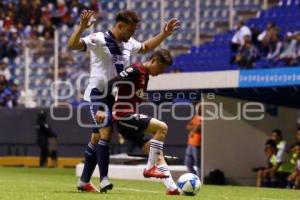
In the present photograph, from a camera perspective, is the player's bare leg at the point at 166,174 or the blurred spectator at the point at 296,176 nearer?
the player's bare leg at the point at 166,174

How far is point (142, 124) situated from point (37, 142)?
1695 centimetres

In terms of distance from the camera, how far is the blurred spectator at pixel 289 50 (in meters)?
22.5

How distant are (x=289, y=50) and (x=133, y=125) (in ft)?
39.4

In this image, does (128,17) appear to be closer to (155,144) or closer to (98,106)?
(98,106)

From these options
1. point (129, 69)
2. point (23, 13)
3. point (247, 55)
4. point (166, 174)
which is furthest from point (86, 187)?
point (23, 13)

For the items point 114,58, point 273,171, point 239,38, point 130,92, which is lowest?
point 273,171

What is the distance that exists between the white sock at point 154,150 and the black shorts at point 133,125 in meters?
0.20

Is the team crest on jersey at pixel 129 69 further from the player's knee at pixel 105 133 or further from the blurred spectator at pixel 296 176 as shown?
the blurred spectator at pixel 296 176

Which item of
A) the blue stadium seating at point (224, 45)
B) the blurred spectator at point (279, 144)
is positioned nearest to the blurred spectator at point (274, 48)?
the blue stadium seating at point (224, 45)

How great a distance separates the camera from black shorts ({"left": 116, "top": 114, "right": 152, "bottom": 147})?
1145 centimetres

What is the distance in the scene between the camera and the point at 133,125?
37.7 feet

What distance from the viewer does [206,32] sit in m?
28.4

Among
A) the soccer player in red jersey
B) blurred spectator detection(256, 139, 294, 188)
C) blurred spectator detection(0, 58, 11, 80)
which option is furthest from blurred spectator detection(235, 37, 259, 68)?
the soccer player in red jersey

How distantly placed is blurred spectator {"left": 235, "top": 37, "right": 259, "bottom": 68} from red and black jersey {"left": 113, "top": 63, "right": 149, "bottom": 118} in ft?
40.1
